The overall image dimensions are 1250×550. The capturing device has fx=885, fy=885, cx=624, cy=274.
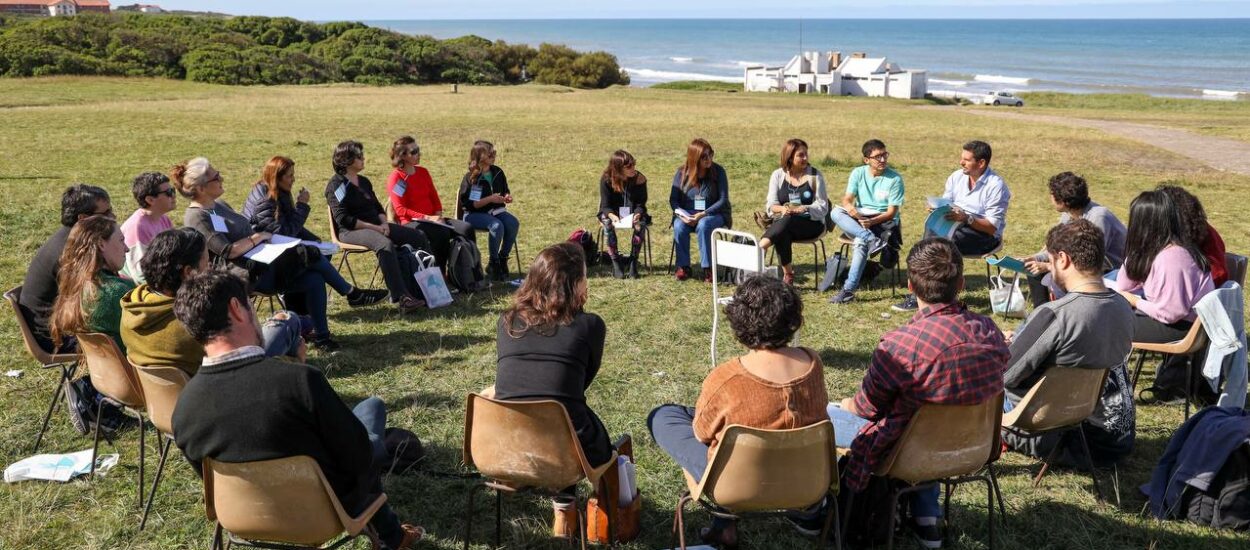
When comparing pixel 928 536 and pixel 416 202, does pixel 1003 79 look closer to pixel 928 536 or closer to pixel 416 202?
pixel 416 202

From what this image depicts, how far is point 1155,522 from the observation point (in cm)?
424

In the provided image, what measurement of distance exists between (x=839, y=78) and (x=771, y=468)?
6839 cm

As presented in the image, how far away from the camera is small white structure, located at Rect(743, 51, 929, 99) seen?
209 ft

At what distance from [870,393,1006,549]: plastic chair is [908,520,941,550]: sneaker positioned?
1.11 feet

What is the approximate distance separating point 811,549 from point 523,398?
1.50 metres

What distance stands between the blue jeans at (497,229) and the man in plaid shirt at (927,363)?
5.72m

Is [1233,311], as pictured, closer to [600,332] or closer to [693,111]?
[600,332]

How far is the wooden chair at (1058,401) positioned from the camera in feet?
13.7

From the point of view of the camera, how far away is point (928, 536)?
4043 millimetres

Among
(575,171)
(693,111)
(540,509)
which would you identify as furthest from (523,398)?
(693,111)

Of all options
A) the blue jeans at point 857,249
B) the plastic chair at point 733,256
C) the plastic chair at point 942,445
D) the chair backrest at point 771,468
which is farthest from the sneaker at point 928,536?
the blue jeans at point 857,249

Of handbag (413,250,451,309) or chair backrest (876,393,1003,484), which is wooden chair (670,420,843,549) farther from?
handbag (413,250,451,309)

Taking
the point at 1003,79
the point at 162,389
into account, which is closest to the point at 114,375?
the point at 162,389

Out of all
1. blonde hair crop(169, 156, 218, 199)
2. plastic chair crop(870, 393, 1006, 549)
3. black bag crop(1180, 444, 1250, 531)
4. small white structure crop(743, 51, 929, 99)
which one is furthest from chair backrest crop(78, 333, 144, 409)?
small white structure crop(743, 51, 929, 99)
